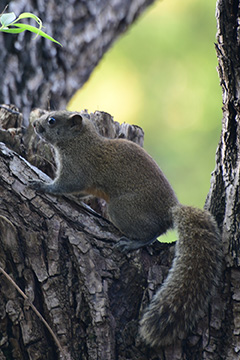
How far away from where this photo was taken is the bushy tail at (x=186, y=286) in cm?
248

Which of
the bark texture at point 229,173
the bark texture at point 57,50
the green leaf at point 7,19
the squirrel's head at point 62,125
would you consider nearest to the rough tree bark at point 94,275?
the bark texture at point 229,173

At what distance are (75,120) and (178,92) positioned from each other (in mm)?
3963

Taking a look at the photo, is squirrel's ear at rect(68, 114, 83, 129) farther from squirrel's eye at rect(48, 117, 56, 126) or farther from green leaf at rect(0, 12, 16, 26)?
green leaf at rect(0, 12, 16, 26)

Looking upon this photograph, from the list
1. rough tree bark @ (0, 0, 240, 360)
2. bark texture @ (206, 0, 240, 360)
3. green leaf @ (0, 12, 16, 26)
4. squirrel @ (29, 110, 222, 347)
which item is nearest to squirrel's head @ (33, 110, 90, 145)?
squirrel @ (29, 110, 222, 347)

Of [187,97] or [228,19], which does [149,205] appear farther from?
[187,97]

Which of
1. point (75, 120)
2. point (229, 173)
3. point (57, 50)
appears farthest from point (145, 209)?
point (57, 50)

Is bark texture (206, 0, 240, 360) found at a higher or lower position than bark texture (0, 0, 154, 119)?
lower

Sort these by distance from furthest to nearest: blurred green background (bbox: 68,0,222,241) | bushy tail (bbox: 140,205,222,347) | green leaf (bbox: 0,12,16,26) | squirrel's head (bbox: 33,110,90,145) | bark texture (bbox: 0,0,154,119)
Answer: blurred green background (bbox: 68,0,222,241), bark texture (bbox: 0,0,154,119), squirrel's head (bbox: 33,110,90,145), bushy tail (bbox: 140,205,222,347), green leaf (bbox: 0,12,16,26)

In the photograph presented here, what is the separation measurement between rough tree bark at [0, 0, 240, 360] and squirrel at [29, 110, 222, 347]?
0.24 ft

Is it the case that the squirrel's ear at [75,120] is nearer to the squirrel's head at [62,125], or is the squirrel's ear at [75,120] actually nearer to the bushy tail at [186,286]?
the squirrel's head at [62,125]

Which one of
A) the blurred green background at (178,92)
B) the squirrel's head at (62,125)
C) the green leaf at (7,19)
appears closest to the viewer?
the green leaf at (7,19)

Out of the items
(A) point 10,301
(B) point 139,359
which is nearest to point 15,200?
(A) point 10,301

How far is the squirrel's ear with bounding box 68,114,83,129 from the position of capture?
12.9ft

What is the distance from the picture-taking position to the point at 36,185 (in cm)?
294
